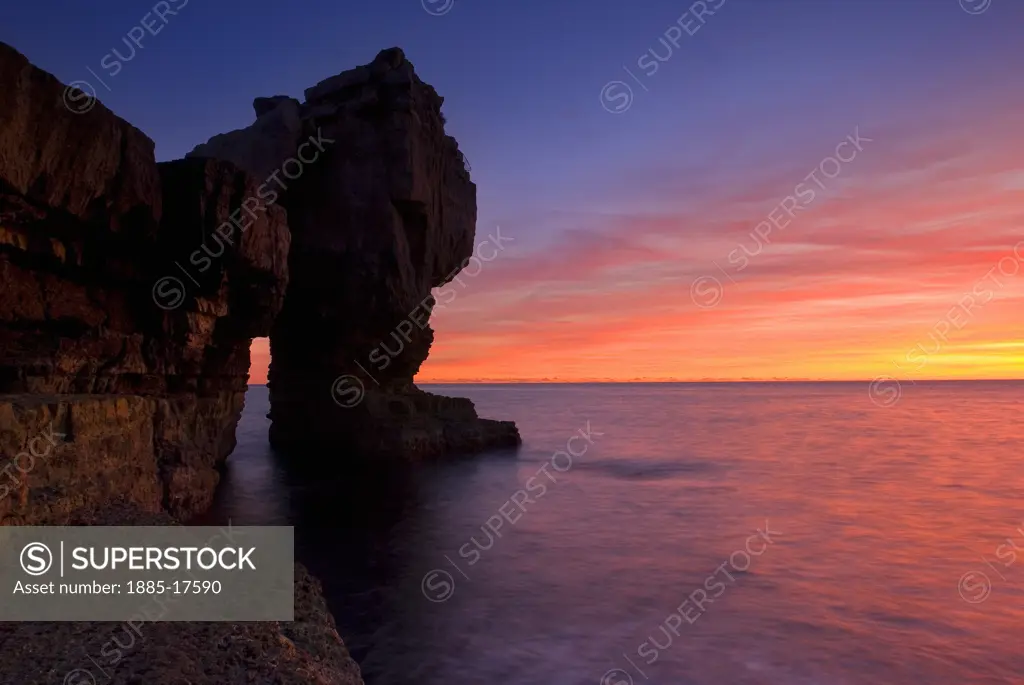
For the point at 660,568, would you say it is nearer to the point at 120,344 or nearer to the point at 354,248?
the point at 120,344

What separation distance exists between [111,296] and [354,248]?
15450mm

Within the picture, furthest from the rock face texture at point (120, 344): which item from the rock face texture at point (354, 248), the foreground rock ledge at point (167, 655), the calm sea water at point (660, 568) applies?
the rock face texture at point (354, 248)

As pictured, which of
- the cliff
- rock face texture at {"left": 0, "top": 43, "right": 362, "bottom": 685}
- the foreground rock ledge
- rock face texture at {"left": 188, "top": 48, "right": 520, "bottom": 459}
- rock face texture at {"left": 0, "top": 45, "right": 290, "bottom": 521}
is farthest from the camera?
rock face texture at {"left": 188, "top": 48, "right": 520, "bottom": 459}

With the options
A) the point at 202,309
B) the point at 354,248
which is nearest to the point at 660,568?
the point at 202,309

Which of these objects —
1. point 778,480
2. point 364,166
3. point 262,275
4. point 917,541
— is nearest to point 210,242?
point 262,275

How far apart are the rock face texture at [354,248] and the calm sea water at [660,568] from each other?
2.64 m

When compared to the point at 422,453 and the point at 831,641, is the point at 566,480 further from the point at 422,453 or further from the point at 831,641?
the point at 831,641

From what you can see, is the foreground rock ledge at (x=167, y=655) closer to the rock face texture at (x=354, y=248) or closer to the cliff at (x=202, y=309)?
the cliff at (x=202, y=309)

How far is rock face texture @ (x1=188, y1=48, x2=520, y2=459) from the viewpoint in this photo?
104 feet

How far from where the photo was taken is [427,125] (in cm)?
3484

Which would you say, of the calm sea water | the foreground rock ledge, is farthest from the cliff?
the calm sea water

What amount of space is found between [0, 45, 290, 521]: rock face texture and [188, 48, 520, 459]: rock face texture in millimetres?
10546

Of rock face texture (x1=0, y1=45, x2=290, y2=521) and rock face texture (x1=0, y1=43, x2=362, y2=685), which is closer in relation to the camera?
rock face texture (x1=0, y1=43, x2=362, y2=685)

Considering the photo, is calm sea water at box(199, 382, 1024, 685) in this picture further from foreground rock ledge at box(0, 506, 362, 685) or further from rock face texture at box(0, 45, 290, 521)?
rock face texture at box(0, 45, 290, 521)
